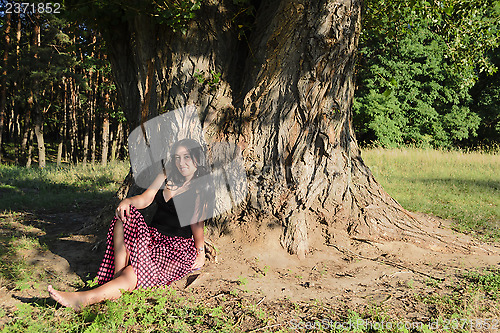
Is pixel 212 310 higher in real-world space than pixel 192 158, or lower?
lower

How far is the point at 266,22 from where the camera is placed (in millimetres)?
4266

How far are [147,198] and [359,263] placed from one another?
2.41 metres

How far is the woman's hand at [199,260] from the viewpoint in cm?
376

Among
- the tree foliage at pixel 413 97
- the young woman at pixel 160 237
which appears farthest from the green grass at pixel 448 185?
the tree foliage at pixel 413 97

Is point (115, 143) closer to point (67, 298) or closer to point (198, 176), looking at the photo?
point (198, 176)

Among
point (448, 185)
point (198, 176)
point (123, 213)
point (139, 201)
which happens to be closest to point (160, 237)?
point (139, 201)

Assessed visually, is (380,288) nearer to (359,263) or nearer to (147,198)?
(359,263)

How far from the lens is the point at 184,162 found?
3822 mm

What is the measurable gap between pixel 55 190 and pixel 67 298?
248 inches

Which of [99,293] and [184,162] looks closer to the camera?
[99,293]

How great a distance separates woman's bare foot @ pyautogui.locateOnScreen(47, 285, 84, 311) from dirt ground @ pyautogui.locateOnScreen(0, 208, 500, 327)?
0.44m

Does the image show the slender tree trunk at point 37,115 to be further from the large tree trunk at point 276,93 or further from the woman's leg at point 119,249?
the woman's leg at point 119,249

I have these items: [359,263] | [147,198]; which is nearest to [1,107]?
[147,198]

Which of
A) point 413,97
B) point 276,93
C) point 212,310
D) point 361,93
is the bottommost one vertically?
point 212,310
